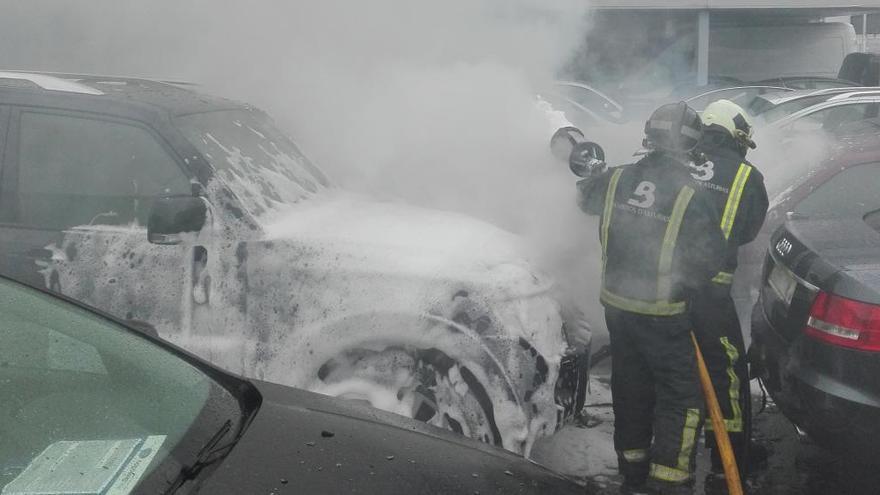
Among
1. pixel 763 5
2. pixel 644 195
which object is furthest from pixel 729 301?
pixel 763 5

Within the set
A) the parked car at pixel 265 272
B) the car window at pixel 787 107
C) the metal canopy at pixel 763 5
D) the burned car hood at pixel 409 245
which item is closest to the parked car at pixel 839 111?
the car window at pixel 787 107

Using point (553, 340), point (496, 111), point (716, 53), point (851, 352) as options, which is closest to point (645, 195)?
point (553, 340)

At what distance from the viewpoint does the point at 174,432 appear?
222 centimetres

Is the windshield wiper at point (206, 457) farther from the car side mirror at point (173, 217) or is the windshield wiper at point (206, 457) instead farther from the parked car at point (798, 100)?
the parked car at point (798, 100)

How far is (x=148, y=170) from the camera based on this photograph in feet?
12.9

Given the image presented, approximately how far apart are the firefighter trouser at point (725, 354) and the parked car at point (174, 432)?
72.0 inches

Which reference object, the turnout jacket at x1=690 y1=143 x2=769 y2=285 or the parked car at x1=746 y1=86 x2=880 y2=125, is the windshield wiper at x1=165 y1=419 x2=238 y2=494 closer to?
the turnout jacket at x1=690 y1=143 x2=769 y2=285

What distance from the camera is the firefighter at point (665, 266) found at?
365 cm

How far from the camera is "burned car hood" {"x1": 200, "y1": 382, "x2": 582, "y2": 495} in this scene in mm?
2043

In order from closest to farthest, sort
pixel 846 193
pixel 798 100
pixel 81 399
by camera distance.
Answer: pixel 81 399 → pixel 846 193 → pixel 798 100

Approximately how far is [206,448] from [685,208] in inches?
87.6

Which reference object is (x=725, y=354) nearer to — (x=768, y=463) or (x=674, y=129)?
(x=768, y=463)

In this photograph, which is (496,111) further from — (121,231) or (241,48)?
(121,231)

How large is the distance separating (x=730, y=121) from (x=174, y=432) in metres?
3.05
